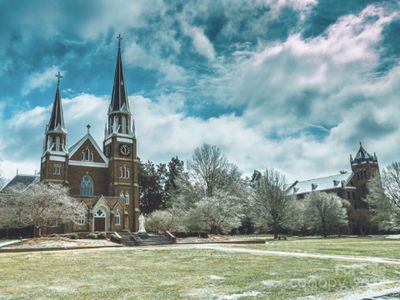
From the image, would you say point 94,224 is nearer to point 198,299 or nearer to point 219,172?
point 219,172

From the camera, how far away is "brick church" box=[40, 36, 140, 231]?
47.8 meters

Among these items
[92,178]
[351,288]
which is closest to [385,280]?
[351,288]

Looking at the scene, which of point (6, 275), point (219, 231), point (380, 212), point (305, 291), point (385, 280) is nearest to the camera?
point (305, 291)

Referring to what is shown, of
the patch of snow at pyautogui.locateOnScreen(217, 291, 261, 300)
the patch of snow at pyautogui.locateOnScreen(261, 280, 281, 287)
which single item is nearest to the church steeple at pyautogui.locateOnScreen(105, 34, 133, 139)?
the patch of snow at pyautogui.locateOnScreen(261, 280, 281, 287)

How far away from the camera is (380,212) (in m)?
53.9

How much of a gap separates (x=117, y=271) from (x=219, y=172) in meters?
38.0

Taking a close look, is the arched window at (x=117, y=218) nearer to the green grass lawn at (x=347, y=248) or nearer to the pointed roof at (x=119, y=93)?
the pointed roof at (x=119, y=93)

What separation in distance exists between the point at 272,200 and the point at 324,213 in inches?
628

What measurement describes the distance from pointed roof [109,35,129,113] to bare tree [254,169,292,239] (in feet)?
77.1

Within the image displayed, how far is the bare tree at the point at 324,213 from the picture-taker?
62.7m

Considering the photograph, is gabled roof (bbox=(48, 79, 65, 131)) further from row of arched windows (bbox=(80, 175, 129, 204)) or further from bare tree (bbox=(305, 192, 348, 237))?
bare tree (bbox=(305, 192, 348, 237))

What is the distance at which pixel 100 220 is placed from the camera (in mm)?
47688

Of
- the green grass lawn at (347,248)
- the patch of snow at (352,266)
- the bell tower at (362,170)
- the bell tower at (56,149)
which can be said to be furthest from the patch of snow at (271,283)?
the bell tower at (362,170)

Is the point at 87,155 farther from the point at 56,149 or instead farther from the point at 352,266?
the point at 352,266
